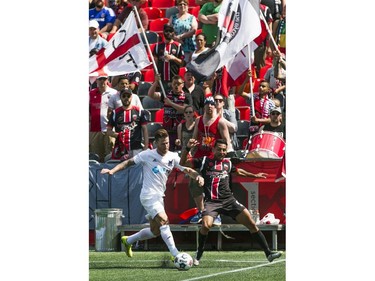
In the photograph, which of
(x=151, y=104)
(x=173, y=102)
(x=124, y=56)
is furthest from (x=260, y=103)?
(x=124, y=56)

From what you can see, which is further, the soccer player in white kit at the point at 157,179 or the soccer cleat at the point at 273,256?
the soccer player in white kit at the point at 157,179

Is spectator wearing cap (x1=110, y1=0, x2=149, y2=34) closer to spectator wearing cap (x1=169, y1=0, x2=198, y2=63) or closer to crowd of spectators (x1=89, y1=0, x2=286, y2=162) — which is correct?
crowd of spectators (x1=89, y1=0, x2=286, y2=162)

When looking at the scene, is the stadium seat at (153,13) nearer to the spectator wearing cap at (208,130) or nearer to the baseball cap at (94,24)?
the baseball cap at (94,24)

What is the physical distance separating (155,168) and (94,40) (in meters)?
1.76

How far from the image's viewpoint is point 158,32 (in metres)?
14.8

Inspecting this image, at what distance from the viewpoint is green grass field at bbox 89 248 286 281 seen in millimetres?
13344

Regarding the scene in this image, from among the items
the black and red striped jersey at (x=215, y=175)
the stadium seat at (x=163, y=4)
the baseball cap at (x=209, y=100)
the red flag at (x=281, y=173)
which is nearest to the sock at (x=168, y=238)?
the black and red striped jersey at (x=215, y=175)

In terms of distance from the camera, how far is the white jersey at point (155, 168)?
13.8 metres

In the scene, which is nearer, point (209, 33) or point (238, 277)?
point (238, 277)

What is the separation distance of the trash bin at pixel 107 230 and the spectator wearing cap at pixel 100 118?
2.02 ft
